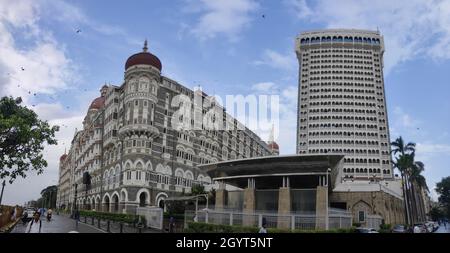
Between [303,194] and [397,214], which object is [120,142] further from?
[397,214]

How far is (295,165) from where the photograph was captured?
44.8 metres

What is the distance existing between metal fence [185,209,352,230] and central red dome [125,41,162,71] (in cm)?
2916

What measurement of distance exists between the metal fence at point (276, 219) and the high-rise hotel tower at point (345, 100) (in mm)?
87873

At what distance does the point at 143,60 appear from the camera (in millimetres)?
62844

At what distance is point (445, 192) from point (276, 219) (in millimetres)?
91370

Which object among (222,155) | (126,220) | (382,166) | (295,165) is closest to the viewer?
(295,165)

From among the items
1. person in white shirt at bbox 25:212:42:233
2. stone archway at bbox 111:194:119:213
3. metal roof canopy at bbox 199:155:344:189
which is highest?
metal roof canopy at bbox 199:155:344:189

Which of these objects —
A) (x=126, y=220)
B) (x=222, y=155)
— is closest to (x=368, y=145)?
(x=222, y=155)

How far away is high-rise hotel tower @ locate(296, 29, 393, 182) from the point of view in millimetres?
127375

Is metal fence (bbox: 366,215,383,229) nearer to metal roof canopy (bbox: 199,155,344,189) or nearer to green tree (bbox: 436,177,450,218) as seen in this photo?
metal roof canopy (bbox: 199,155,344,189)

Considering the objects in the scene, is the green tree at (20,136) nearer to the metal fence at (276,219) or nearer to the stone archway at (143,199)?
the metal fence at (276,219)

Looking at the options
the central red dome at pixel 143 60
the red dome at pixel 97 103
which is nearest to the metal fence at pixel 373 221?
the central red dome at pixel 143 60

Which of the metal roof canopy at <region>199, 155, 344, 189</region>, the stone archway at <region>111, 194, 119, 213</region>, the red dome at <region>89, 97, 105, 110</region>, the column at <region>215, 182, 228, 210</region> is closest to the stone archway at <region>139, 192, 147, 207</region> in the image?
the stone archway at <region>111, 194, 119, 213</region>

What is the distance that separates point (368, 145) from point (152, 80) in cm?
8660
